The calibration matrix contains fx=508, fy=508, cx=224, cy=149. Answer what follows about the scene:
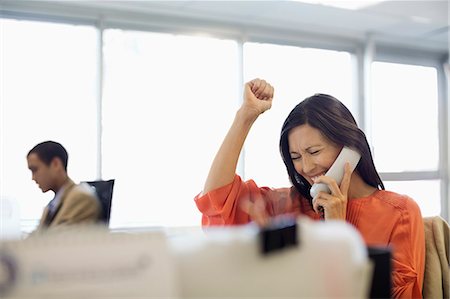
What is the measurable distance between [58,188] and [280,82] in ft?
10.9

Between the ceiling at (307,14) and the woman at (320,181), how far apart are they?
90.0 inches

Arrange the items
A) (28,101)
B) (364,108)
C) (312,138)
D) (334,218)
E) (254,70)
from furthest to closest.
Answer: (364,108) < (254,70) < (28,101) < (312,138) < (334,218)

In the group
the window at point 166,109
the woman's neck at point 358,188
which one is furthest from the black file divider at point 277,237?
the window at point 166,109

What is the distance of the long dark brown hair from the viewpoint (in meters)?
1.02

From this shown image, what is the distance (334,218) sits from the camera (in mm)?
919

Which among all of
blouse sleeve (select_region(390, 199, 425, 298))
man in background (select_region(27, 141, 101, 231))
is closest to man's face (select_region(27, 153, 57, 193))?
man in background (select_region(27, 141, 101, 231))

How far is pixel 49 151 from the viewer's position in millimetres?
499

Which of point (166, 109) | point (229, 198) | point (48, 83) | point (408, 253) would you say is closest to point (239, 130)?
point (229, 198)

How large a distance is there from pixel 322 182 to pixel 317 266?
0.54 m

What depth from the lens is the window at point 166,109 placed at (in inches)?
127

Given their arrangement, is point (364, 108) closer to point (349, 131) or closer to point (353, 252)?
point (349, 131)

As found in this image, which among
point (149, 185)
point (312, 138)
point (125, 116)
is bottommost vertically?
point (149, 185)

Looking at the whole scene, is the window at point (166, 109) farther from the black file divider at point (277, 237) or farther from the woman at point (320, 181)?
the black file divider at point (277, 237)

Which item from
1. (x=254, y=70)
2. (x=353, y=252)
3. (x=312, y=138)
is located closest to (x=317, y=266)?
(x=353, y=252)
